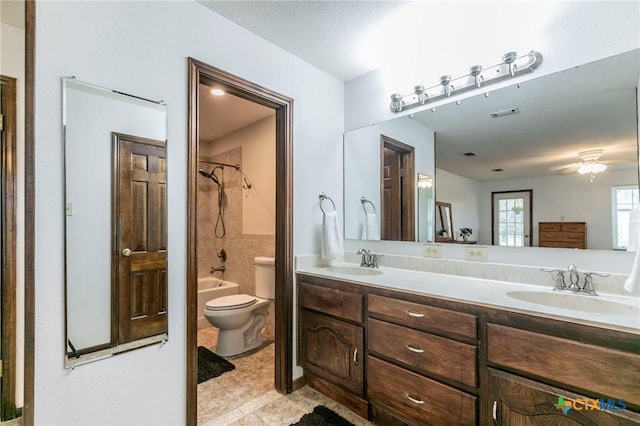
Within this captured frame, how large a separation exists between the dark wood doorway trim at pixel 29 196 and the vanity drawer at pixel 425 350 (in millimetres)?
1592

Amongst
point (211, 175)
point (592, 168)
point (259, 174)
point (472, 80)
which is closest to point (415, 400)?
point (592, 168)

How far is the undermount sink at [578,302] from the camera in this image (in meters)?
1.37

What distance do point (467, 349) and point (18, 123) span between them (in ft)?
8.61

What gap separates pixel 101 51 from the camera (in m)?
1.44

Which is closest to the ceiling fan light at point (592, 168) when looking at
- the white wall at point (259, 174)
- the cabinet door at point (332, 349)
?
the cabinet door at point (332, 349)

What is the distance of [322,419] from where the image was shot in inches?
73.0

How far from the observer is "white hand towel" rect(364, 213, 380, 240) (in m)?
2.53

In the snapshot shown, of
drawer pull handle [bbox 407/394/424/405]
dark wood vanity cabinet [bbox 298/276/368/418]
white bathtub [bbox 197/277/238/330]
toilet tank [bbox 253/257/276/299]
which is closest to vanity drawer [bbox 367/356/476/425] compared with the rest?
drawer pull handle [bbox 407/394/424/405]

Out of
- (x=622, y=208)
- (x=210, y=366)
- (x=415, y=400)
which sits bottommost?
(x=210, y=366)

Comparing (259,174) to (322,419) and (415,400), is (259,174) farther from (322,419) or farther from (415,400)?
(415,400)

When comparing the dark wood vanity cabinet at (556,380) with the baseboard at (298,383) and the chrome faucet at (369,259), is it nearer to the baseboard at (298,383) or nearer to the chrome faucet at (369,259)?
the chrome faucet at (369,259)

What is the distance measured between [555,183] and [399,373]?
140 cm

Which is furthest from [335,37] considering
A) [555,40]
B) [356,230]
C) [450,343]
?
[450,343]

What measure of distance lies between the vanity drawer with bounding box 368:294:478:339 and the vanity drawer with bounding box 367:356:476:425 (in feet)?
0.89
